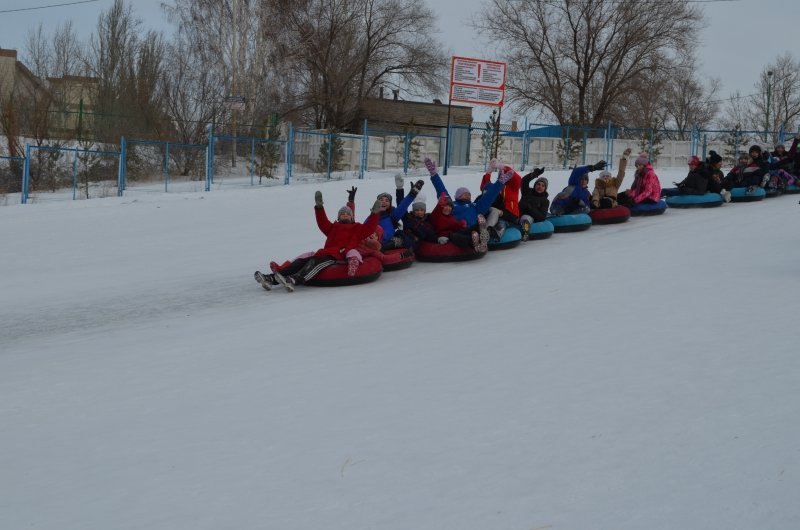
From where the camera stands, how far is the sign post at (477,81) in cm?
2478

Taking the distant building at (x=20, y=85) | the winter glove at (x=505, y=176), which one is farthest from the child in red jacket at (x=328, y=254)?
the distant building at (x=20, y=85)

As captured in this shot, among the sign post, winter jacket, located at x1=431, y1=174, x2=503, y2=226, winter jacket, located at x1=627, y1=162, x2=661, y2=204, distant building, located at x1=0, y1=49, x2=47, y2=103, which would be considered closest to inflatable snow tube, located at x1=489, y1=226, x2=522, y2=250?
winter jacket, located at x1=431, y1=174, x2=503, y2=226

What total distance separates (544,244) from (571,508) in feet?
31.0

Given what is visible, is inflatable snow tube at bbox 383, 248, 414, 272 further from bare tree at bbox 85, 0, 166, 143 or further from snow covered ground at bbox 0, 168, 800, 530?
bare tree at bbox 85, 0, 166, 143

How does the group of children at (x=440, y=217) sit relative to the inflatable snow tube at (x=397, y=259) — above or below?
above

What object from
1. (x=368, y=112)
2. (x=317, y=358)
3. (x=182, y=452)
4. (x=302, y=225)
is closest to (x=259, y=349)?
(x=317, y=358)

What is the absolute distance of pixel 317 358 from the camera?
6.83m

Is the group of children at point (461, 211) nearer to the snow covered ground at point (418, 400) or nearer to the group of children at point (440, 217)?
the group of children at point (440, 217)

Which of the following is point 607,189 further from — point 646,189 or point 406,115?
point 406,115

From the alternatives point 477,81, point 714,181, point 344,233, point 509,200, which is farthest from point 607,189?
point 477,81

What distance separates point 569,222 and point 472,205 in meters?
2.55

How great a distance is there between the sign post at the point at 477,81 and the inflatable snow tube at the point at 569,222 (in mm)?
10528

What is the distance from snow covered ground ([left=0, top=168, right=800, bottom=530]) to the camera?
163 inches

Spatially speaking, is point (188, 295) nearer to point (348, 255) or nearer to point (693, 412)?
point (348, 255)
